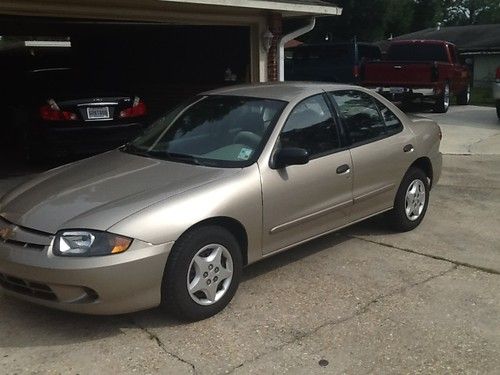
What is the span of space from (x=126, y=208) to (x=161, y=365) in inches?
37.3

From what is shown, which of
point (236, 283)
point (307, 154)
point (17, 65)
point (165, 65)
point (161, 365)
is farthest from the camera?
point (17, 65)

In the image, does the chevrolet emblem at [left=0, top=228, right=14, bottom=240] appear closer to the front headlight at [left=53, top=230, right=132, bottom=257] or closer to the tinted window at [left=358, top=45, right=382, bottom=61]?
the front headlight at [left=53, top=230, right=132, bottom=257]

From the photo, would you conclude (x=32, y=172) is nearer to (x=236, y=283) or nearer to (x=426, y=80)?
(x=236, y=283)

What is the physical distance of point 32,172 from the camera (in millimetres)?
8516

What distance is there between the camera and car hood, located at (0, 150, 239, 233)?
3.58 m

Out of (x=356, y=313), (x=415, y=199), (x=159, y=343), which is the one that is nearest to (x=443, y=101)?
(x=415, y=199)

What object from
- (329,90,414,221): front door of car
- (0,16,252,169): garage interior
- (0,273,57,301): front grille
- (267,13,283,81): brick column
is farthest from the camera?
(0,16,252,169): garage interior

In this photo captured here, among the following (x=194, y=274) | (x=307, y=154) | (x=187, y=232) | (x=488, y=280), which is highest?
(x=307, y=154)

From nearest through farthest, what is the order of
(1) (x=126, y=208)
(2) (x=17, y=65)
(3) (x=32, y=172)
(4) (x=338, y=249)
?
(1) (x=126, y=208)
(4) (x=338, y=249)
(3) (x=32, y=172)
(2) (x=17, y=65)

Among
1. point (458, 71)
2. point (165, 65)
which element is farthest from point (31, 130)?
point (458, 71)

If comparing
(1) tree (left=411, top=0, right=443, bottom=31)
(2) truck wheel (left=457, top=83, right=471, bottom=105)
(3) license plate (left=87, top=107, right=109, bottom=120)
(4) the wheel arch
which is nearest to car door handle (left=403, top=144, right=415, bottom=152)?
(4) the wheel arch

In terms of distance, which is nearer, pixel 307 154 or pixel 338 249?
pixel 307 154

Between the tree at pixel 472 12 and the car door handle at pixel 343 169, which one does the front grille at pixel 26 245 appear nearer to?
the car door handle at pixel 343 169

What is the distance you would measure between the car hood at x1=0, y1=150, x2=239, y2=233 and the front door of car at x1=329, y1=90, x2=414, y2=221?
1.33 m
